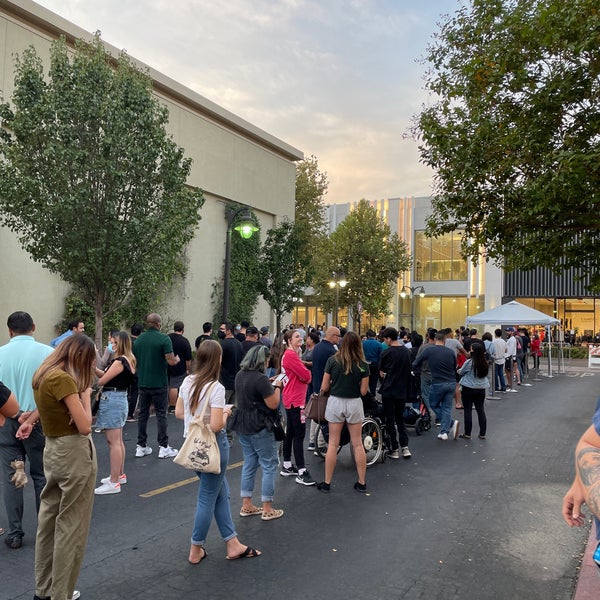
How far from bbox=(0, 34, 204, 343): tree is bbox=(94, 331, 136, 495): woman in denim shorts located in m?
6.15

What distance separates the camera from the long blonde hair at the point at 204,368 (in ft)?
14.8

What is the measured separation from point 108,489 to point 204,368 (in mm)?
2790

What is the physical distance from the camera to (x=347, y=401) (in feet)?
21.2

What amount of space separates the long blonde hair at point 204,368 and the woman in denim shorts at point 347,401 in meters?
2.24

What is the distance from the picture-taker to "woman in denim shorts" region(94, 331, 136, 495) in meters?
6.40

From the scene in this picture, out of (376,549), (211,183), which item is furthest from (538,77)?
(211,183)

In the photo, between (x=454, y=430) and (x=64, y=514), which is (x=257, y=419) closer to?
(x=64, y=514)

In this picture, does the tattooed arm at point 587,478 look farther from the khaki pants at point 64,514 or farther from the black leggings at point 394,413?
the black leggings at point 394,413

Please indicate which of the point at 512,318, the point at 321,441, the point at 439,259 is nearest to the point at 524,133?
the point at 321,441

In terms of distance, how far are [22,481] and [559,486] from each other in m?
6.15

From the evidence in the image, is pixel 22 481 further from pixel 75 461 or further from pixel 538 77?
pixel 538 77

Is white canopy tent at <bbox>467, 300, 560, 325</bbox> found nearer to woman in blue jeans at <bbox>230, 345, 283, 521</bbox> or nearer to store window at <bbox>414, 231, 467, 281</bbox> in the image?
woman in blue jeans at <bbox>230, 345, 283, 521</bbox>

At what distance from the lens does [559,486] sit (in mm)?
6977

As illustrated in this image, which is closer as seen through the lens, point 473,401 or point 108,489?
point 108,489
